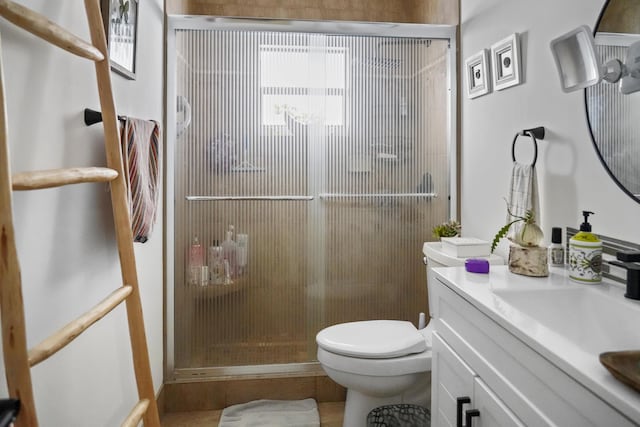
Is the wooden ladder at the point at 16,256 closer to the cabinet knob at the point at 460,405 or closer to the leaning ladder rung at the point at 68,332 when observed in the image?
the leaning ladder rung at the point at 68,332

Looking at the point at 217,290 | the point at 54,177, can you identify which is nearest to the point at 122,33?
the point at 54,177

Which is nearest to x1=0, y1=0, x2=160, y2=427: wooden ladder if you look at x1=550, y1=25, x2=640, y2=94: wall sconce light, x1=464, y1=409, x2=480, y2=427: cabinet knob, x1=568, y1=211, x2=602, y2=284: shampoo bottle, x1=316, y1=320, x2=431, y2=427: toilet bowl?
x1=316, y1=320, x2=431, y2=427: toilet bowl

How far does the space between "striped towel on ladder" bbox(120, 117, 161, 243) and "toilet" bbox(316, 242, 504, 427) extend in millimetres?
883

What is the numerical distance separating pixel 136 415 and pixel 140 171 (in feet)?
2.46

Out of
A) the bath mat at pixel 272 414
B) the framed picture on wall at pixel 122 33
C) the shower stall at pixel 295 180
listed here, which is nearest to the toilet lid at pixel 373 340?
the shower stall at pixel 295 180

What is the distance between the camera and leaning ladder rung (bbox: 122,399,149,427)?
3.51 ft

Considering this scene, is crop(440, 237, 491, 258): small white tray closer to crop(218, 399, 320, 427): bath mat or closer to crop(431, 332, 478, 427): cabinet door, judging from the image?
crop(431, 332, 478, 427): cabinet door

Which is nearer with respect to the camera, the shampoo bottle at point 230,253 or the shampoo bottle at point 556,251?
the shampoo bottle at point 556,251

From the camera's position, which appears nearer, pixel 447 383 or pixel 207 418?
pixel 447 383

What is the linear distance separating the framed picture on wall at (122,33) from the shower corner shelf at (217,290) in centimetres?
112

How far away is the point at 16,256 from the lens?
27.7 inches

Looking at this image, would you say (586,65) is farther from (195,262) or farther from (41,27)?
(195,262)

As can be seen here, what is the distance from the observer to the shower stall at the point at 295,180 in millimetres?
2191

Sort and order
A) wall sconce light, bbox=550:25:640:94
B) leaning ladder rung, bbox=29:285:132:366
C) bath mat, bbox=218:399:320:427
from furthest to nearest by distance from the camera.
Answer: bath mat, bbox=218:399:320:427, wall sconce light, bbox=550:25:640:94, leaning ladder rung, bbox=29:285:132:366
